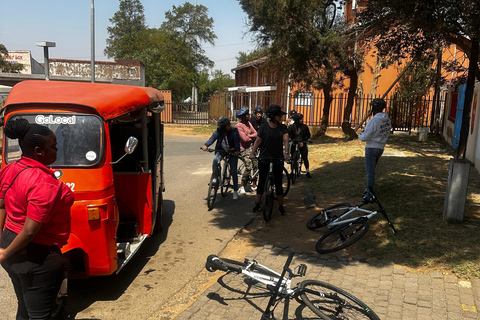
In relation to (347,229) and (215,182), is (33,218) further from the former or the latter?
(215,182)

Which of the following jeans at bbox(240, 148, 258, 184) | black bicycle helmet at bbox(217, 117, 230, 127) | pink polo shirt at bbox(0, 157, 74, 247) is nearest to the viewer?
pink polo shirt at bbox(0, 157, 74, 247)

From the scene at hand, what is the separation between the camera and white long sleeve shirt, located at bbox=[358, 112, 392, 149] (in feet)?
22.8

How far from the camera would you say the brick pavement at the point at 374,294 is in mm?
4098

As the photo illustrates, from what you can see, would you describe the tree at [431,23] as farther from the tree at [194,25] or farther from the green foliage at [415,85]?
the tree at [194,25]

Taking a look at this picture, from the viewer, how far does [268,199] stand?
23.4 feet

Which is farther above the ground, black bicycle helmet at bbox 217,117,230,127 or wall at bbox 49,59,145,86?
wall at bbox 49,59,145,86

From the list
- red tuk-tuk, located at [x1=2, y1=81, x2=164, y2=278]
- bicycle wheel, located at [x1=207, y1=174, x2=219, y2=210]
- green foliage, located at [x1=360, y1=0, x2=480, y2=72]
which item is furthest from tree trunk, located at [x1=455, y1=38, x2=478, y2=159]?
red tuk-tuk, located at [x1=2, y1=81, x2=164, y2=278]

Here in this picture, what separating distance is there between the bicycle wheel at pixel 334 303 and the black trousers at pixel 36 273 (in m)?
1.97

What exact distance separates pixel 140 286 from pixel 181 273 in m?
0.58

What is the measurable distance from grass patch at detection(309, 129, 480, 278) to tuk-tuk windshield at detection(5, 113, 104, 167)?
3767 millimetres

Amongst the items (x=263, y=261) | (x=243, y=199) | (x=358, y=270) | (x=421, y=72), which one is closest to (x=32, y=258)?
(x=263, y=261)

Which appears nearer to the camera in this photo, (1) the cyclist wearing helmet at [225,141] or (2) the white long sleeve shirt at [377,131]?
(2) the white long sleeve shirt at [377,131]

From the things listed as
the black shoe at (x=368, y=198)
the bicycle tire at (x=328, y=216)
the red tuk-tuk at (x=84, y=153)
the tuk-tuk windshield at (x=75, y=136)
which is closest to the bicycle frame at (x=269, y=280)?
the red tuk-tuk at (x=84, y=153)

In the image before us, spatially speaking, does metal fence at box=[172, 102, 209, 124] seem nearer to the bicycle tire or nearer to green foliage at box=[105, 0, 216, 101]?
green foliage at box=[105, 0, 216, 101]
